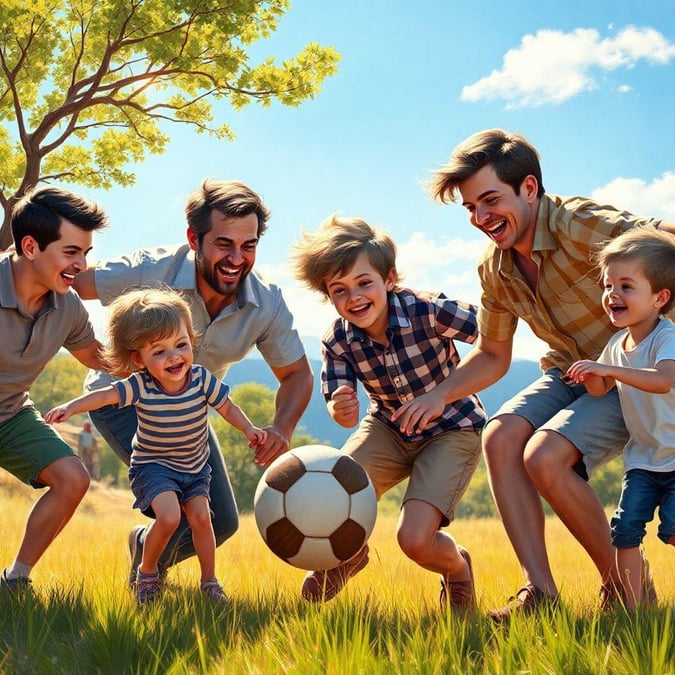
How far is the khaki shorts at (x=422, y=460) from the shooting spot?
5.53 meters

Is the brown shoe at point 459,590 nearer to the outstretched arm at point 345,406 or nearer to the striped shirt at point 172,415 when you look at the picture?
the outstretched arm at point 345,406

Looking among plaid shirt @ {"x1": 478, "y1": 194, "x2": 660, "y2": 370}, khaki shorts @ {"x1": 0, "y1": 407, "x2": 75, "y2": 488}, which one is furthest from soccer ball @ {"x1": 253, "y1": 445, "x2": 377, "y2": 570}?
plaid shirt @ {"x1": 478, "y1": 194, "x2": 660, "y2": 370}

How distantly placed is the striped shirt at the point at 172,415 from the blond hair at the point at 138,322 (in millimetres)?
194

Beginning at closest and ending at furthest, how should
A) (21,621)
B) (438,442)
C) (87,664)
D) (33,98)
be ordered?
(87,664) < (21,621) < (438,442) < (33,98)

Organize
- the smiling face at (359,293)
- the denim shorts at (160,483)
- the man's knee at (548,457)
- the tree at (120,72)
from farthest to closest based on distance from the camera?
the tree at (120,72), the smiling face at (359,293), the denim shorts at (160,483), the man's knee at (548,457)

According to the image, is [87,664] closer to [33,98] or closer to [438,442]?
[438,442]

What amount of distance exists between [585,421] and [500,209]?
1.40 meters

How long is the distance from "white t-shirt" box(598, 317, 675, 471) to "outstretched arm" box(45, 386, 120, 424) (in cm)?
302

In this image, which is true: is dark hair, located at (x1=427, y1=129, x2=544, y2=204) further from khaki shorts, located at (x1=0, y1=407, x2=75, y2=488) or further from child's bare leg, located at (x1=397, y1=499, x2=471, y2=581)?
khaki shorts, located at (x1=0, y1=407, x2=75, y2=488)

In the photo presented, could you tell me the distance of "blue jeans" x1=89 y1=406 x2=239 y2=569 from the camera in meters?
6.25

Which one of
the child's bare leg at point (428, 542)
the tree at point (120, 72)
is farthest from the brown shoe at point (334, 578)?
the tree at point (120, 72)

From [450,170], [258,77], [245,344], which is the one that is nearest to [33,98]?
[258,77]

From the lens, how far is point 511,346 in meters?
5.76

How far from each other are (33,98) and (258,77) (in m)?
6.06
